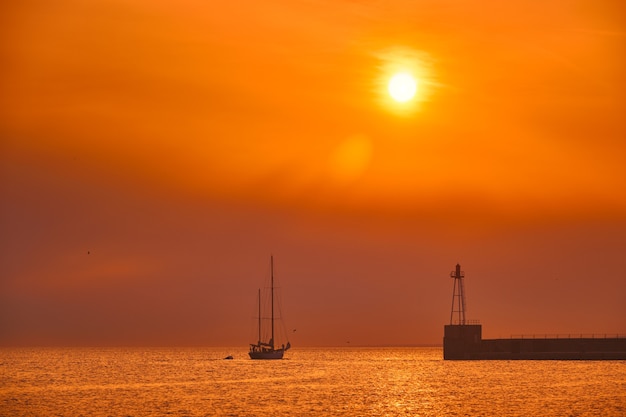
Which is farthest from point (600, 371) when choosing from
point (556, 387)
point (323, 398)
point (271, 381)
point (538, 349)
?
point (323, 398)

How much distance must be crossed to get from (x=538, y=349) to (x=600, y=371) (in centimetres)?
2879

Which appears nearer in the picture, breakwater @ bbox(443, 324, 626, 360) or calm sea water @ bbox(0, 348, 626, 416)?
calm sea water @ bbox(0, 348, 626, 416)

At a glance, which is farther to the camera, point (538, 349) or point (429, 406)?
point (538, 349)

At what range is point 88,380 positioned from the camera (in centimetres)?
16200

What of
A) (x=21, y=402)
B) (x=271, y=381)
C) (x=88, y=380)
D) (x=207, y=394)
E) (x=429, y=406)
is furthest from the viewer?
(x=88, y=380)

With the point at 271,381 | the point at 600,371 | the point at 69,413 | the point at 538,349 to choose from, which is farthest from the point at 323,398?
the point at 538,349

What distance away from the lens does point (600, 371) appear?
561ft

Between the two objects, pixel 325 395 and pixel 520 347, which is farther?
pixel 520 347

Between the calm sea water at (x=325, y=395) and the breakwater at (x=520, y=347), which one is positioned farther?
the breakwater at (x=520, y=347)

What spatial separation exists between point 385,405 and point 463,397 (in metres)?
14.5

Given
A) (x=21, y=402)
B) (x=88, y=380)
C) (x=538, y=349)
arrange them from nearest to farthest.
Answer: (x=21, y=402) < (x=88, y=380) < (x=538, y=349)

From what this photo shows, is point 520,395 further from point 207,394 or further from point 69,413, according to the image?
point 69,413

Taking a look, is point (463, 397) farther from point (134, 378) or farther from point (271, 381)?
point (134, 378)

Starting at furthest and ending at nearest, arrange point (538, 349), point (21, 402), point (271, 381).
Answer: point (538, 349)
point (271, 381)
point (21, 402)
